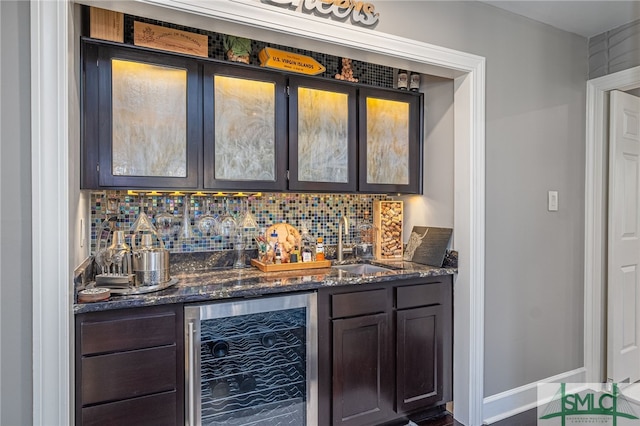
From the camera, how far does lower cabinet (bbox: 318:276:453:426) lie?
2037 mm

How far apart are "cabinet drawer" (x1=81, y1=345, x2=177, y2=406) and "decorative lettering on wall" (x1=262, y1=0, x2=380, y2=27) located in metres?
1.69

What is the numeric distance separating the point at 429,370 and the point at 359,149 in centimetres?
146

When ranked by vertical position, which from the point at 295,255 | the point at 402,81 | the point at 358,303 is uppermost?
the point at 402,81

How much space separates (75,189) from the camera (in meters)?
1.59

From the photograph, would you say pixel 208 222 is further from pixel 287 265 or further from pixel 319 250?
pixel 319 250

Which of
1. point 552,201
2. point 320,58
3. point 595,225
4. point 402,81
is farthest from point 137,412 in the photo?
point 595,225

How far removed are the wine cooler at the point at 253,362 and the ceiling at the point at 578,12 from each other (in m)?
2.26

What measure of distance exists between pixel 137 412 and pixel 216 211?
1.15m

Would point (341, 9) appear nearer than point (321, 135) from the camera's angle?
Yes

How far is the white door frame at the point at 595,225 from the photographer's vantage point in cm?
284

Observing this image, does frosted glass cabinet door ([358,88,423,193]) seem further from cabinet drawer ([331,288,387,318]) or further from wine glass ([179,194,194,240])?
wine glass ([179,194,194,240])

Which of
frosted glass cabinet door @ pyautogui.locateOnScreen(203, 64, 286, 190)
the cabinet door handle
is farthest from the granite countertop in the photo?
frosted glass cabinet door @ pyautogui.locateOnScreen(203, 64, 286, 190)

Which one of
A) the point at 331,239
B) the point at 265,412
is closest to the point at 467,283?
the point at 331,239

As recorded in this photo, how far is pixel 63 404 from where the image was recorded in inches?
54.0
